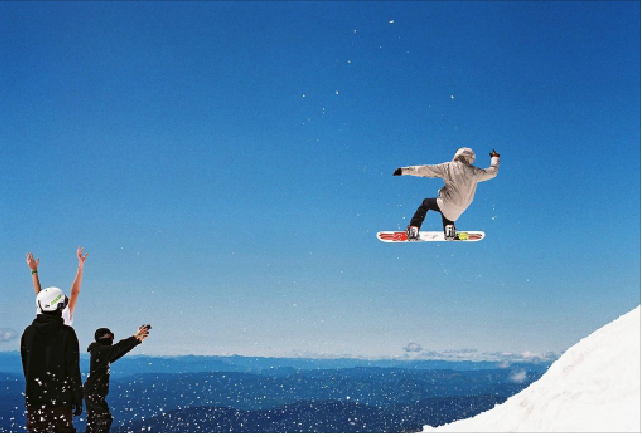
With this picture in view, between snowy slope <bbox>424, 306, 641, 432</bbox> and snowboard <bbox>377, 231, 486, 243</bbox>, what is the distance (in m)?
4.28

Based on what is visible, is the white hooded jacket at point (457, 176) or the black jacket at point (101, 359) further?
the white hooded jacket at point (457, 176)

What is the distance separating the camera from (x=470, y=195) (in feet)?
39.0

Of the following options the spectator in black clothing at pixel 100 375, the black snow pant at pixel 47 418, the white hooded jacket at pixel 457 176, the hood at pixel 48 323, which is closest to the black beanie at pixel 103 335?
the spectator in black clothing at pixel 100 375

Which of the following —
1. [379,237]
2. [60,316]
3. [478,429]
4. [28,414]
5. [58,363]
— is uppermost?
[379,237]

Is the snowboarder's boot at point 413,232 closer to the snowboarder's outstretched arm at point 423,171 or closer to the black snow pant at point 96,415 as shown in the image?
the snowboarder's outstretched arm at point 423,171

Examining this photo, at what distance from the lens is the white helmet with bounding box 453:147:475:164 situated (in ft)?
38.4

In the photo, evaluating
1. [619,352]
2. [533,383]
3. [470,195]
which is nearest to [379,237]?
[470,195]

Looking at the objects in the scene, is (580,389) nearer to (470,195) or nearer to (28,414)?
(470,195)

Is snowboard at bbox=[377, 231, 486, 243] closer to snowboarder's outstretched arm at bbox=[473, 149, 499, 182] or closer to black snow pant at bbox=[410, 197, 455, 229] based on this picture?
black snow pant at bbox=[410, 197, 455, 229]

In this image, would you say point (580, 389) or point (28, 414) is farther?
point (580, 389)

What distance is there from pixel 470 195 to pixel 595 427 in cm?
607

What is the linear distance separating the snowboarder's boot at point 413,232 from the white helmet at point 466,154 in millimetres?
2193

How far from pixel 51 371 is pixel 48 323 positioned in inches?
21.3

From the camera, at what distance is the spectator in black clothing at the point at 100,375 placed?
21.2 ft
